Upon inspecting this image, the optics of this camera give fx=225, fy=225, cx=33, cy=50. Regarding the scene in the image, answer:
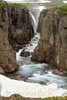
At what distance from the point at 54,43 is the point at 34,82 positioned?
25.6 feet

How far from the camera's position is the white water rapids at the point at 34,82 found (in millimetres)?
12546

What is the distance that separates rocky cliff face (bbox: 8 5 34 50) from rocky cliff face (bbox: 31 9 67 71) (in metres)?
9.46

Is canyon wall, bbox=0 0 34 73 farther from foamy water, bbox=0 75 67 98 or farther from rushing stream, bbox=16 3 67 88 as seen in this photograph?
foamy water, bbox=0 75 67 98

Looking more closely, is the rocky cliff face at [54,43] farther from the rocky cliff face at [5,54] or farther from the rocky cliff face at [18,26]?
the rocky cliff face at [18,26]

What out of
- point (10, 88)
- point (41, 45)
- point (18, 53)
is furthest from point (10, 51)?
point (10, 88)

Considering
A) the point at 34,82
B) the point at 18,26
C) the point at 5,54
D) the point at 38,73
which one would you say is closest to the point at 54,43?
the point at 38,73

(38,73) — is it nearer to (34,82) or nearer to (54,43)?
(34,82)

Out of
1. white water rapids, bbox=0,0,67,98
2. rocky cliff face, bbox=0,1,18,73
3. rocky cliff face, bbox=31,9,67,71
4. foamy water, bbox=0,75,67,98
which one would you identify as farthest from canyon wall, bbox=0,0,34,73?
foamy water, bbox=0,75,67,98

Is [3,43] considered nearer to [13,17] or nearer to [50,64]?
[50,64]

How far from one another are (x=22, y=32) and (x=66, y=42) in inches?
662

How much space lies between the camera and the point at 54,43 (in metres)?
26.8

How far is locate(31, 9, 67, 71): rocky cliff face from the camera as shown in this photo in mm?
24391

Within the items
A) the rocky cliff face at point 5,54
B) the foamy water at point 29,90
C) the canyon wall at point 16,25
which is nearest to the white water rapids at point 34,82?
the foamy water at point 29,90

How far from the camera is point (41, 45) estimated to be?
1102 inches
